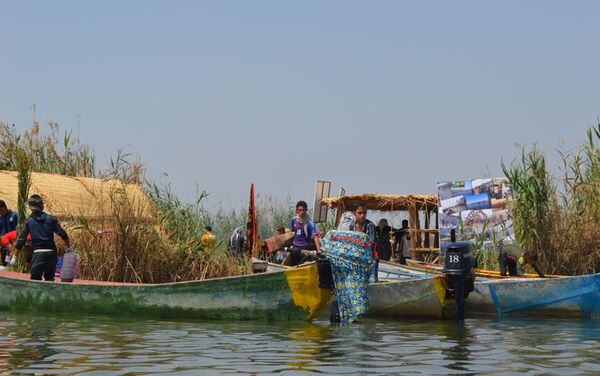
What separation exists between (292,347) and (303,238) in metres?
5.60

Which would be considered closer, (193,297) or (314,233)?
(193,297)

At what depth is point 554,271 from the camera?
688 inches

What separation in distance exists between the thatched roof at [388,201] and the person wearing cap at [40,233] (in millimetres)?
11153

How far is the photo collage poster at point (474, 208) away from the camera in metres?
21.7

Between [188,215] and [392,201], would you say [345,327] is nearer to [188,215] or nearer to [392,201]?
[188,215]

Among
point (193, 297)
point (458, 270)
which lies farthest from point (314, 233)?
point (193, 297)

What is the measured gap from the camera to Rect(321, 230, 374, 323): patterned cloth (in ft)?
42.9

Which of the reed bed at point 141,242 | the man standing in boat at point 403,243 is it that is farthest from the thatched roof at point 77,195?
the man standing in boat at point 403,243

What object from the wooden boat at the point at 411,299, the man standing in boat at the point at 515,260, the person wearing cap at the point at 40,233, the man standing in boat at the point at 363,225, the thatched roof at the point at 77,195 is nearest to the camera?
the man standing in boat at the point at 363,225

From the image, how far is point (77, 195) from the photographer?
19.3 meters

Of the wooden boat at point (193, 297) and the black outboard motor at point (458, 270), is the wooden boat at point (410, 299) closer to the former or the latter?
the black outboard motor at point (458, 270)

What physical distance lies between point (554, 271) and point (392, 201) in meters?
7.79

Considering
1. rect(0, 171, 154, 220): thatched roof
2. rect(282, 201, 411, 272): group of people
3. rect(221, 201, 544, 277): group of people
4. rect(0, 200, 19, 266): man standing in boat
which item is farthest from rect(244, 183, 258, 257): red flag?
rect(0, 200, 19, 266): man standing in boat

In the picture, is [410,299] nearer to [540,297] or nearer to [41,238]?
[540,297]
